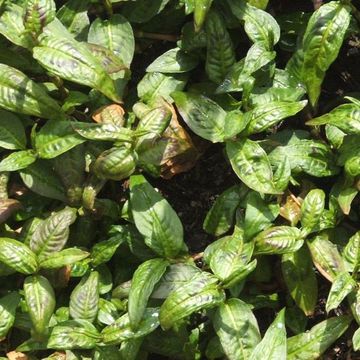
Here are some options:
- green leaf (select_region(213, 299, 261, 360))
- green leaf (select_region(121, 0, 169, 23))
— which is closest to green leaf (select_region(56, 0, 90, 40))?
green leaf (select_region(121, 0, 169, 23))

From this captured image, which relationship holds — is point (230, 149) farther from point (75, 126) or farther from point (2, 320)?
point (2, 320)

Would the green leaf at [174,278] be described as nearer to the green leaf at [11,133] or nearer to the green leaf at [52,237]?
the green leaf at [52,237]

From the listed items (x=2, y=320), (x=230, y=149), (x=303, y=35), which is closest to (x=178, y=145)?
(x=230, y=149)

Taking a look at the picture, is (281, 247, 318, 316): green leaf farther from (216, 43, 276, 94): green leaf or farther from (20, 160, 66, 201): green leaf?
(20, 160, 66, 201): green leaf

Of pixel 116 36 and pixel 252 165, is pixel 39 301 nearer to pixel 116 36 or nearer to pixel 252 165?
pixel 252 165

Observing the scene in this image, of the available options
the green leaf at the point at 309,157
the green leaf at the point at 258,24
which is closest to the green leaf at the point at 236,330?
the green leaf at the point at 309,157

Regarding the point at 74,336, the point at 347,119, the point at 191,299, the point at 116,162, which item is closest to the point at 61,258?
the point at 74,336
